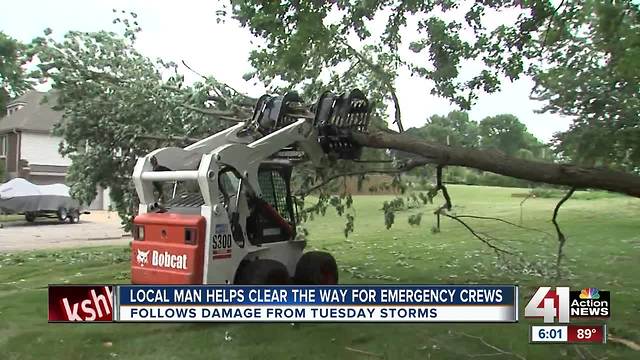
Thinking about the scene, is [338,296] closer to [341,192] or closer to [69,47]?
[341,192]

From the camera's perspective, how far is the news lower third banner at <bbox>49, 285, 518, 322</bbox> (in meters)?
5.56

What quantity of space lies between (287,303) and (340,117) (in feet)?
8.78

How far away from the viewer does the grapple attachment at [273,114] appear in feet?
25.7

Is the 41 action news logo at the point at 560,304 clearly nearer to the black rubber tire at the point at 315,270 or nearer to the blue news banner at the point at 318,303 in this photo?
the blue news banner at the point at 318,303

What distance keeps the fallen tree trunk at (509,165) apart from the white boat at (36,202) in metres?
25.2

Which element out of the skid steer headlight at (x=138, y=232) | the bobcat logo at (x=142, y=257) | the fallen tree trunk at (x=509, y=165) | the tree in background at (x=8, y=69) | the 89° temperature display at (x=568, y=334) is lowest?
the 89° temperature display at (x=568, y=334)

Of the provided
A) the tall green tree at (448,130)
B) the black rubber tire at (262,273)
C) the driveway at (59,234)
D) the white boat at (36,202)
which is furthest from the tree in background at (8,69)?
the black rubber tire at (262,273)

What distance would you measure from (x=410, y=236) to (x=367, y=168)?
31.5 feet

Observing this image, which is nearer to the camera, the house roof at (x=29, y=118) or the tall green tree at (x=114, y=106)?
the tall green tree at (x=114, y=106)

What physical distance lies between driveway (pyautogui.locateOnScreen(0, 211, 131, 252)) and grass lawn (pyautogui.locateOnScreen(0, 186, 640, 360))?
3.92m

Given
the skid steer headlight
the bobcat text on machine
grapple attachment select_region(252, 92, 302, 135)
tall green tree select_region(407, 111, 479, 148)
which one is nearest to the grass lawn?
the bobcat text on machine

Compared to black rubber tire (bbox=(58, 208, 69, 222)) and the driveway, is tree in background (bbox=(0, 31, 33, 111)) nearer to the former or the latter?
the driveway

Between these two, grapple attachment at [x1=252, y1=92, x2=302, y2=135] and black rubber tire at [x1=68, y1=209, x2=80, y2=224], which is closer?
grapple attachment at [x1=252, y1=92, x2=302, y2=135]

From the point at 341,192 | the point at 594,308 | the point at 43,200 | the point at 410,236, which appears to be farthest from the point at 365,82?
the point at 43,200
